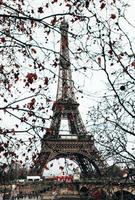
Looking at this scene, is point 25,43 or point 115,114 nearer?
point 25,43

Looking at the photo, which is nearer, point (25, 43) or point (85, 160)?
point (25, 43)

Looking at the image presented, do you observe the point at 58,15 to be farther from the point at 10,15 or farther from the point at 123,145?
the point at 123,145

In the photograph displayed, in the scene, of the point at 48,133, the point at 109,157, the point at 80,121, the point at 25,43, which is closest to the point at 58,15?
the point at 25,43

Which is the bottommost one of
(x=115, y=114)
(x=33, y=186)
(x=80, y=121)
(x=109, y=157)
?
(x=109, y=157)

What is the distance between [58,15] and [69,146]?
52974 millimetres

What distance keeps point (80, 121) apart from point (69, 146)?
152 inches

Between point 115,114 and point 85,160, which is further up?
point 85,160

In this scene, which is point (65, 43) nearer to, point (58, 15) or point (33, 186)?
point (58, 15)

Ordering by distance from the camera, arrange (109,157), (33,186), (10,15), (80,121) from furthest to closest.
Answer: (33,186) → (80,121) → (109,157) → (10,15)

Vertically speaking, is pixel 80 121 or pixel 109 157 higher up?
pixel 80 121

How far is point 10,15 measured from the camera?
8250mm

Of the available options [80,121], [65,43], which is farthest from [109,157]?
[80,121]

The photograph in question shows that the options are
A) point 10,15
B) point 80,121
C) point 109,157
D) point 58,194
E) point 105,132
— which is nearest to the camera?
point 10,15

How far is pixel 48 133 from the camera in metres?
9.33
